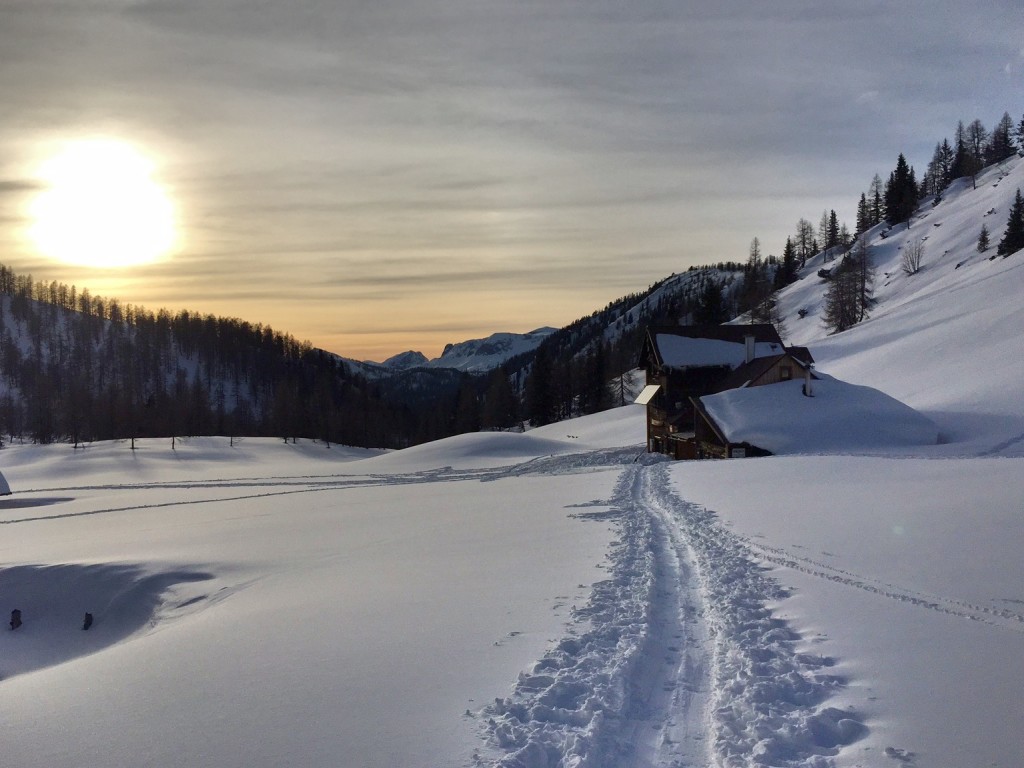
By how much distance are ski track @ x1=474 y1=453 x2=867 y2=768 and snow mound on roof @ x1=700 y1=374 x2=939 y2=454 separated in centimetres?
2213

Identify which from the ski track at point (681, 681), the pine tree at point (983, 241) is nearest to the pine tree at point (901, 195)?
the pine tree at point (983, 241)

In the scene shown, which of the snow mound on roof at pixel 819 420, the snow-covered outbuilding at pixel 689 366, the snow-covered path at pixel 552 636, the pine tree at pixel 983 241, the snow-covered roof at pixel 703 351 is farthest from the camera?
the pine tree at pixel 983 241

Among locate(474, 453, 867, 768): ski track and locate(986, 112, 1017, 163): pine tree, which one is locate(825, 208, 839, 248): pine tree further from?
locate(474, 453, 867, 768): ski track

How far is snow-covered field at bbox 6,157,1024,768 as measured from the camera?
489 cm

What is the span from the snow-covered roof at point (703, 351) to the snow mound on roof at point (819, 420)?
18.7 feet

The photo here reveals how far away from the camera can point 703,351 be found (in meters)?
39.8

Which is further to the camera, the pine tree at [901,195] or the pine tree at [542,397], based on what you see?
the pine tree at [901,195]

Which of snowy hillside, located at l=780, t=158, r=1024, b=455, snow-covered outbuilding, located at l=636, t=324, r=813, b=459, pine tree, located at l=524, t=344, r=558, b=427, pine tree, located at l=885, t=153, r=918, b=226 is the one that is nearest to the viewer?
snowy hillside, located at l=780, t=158, r=1024, b=455

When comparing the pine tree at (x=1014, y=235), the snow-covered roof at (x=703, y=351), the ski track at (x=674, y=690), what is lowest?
the ski track at (x=674, y=690)

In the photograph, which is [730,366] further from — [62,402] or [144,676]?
[62,402]

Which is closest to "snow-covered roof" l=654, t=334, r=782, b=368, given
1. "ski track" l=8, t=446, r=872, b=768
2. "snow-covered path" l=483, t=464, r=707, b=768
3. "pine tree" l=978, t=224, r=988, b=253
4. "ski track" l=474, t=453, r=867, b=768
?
"ski track" l=8, t=446, r=872, b=768

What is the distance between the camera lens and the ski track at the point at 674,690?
15.5ft

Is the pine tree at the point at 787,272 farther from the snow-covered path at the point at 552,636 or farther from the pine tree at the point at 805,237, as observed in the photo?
the snow-covered path at the point at 552,636

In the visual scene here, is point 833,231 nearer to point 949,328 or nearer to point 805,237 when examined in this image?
point 805,237
